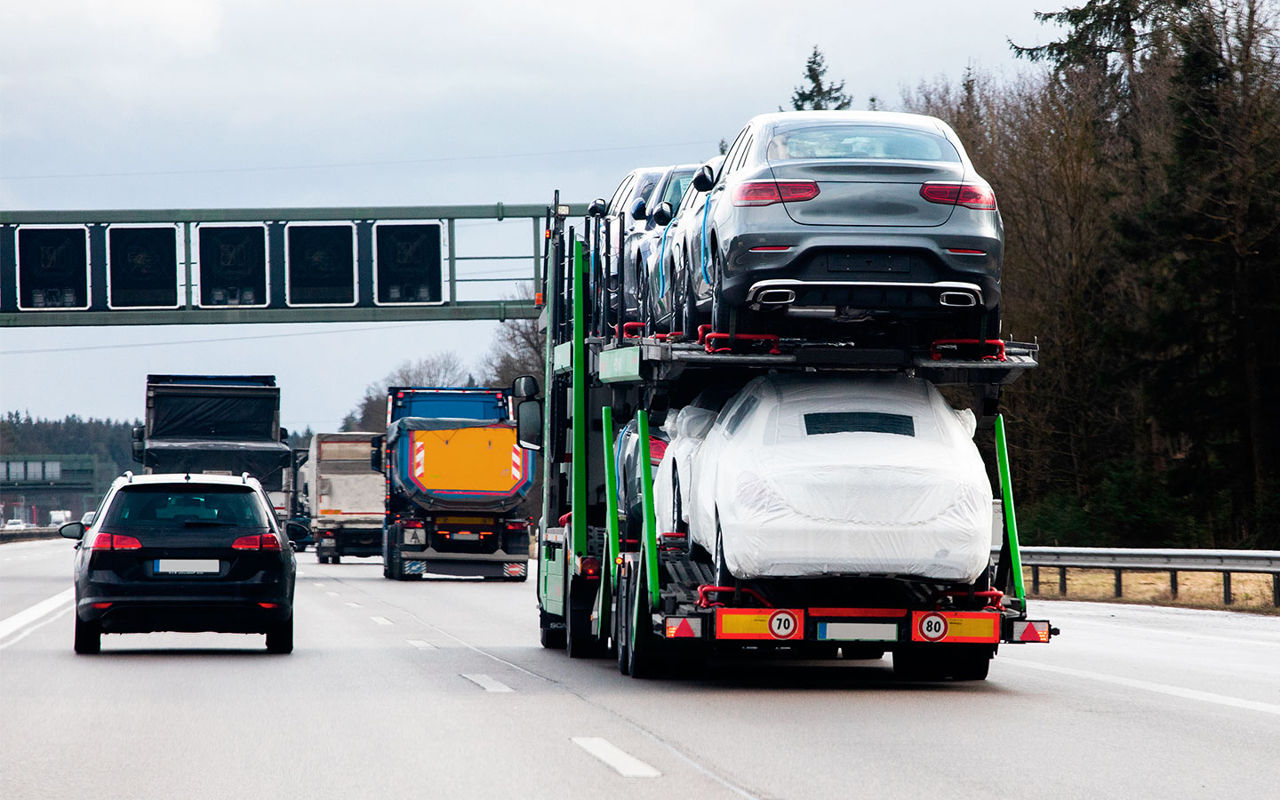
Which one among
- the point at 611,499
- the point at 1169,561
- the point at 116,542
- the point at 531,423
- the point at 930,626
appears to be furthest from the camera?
the point at 1169,561

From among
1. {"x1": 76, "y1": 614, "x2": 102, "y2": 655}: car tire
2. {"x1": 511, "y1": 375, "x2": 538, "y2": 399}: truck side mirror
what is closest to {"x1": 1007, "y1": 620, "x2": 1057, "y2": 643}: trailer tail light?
{"x1": 511, "y1": 375, "x2": 538, "y2": 399}: truck side mirror

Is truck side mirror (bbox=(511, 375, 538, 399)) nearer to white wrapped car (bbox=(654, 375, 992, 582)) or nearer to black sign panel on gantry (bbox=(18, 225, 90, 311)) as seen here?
white wrapped car (bbox=(654, 375, 992, 582))

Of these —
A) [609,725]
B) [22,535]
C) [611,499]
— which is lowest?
[22,535]

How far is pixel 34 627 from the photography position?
2173 centimetres

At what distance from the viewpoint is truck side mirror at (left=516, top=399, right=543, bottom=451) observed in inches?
700

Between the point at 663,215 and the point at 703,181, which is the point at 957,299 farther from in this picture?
the point at 663,215

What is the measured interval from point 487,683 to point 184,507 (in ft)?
13.3

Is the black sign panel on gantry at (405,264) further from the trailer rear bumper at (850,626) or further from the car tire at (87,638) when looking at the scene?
the trailer rear bumper at (850,626)

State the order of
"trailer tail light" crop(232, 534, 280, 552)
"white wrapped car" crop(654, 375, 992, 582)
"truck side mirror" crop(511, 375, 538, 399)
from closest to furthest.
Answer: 1. "white wrapped car" crop(654, 375, 992, 582)
2. "trailer tail light" crop(232, 534, 280, 552)
3. "truck side mirror" crop(511, 375, 538, 399)

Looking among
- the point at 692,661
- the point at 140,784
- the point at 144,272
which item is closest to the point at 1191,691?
the point at 692,661

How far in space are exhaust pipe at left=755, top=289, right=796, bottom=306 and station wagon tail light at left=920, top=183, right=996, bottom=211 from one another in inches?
40.0

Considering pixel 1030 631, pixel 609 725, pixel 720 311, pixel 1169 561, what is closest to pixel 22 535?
pixel 1169 561

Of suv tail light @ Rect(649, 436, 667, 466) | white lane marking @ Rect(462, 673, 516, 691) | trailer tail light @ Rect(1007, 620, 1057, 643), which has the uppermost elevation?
suv tail light @ Rect(649, 436, 667, 466)

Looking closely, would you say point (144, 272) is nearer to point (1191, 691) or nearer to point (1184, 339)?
point (1184, 339)
